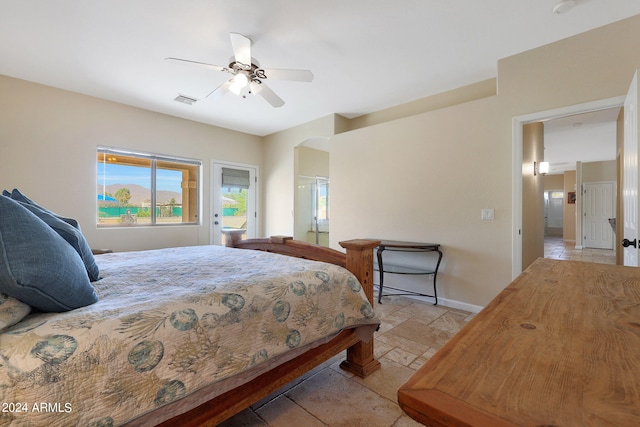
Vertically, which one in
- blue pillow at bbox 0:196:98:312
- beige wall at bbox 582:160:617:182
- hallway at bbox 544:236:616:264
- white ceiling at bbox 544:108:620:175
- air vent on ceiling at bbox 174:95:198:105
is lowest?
hallway at bbox 544:236:616:264

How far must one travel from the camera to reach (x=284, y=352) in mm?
1342

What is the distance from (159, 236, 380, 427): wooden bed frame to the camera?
117 centimetres

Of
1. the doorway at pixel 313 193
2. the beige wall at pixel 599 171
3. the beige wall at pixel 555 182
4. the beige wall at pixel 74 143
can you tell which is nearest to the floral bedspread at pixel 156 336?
the beige wall at pixel 74 143

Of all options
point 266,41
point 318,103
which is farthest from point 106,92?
point 318,103

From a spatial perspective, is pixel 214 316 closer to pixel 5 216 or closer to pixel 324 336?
pixel 324 336

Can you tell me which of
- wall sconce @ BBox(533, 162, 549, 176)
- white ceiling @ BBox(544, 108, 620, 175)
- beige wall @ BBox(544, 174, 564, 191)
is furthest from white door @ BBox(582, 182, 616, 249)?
wall sconce @ BBox(533, 162, 549, 176)

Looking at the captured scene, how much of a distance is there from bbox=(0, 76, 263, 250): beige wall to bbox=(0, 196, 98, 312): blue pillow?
3.25 metres

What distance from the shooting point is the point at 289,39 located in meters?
2.53

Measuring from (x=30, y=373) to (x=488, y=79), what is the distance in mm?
4214

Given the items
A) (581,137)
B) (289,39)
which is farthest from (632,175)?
(581,137)

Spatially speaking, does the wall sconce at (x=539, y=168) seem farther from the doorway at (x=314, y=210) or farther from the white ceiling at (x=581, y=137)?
the doorway at (x=314, y=210)

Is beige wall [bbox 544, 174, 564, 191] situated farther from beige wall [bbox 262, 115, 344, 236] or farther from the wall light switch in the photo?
beige wall [bbox 262, 115, 344, 236]

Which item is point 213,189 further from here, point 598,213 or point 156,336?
point 598,213

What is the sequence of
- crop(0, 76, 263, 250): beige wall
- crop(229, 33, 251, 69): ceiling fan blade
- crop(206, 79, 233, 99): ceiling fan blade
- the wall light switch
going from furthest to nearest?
crop(0, 76, 263, 250): beige wall
the wall light switch
crop(206, 79, 233, 99): ceiling fan blade
crop(229, 33, 251, 69): ceiling fan blade
